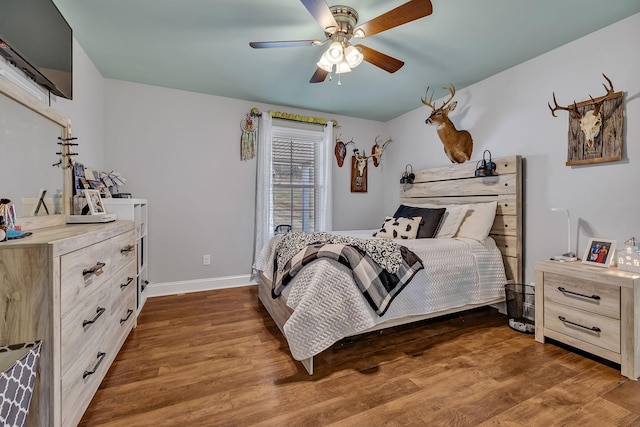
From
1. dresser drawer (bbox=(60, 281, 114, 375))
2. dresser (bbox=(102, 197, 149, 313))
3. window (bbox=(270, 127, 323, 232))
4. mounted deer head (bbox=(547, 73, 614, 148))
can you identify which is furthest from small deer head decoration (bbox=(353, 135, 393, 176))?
dresser drawer (bbox=(60, 281, 114, 375))

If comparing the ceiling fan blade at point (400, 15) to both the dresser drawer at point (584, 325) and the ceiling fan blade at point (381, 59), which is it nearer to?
the ceiling fan blade at point (381, 59)

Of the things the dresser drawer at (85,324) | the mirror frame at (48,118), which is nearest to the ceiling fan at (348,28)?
the mirror frame at (48,118)

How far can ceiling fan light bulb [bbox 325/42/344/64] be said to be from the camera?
1.93 metres

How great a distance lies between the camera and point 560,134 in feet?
7.92

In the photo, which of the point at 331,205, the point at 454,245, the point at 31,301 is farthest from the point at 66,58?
the point at 454,245

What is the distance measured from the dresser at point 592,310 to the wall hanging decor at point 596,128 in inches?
35.0

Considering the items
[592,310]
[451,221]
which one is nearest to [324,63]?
[451,221]

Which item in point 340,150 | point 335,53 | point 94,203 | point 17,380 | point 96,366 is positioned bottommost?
point 96,366

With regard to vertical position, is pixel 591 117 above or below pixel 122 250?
above

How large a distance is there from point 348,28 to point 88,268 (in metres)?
2.20

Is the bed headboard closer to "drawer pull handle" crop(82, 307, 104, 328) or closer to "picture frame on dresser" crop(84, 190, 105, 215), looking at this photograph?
"drawer pull handle" crop(82, 307, 104, 328)

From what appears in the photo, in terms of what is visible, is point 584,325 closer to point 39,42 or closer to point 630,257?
point 630,257

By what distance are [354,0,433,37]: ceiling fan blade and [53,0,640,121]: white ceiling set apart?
8.3 inches

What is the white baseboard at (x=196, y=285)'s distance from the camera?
323 centimetres
